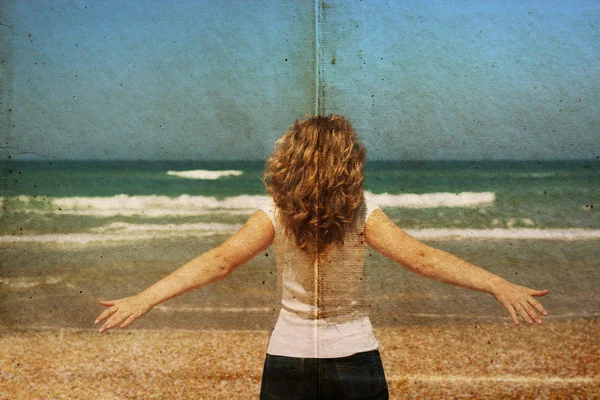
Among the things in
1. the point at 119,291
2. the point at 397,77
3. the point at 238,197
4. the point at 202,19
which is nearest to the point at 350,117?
the point at 397,77

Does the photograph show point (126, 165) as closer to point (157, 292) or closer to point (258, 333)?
point (157, 292)

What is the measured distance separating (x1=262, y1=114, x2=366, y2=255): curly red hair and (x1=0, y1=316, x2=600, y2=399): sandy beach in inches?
36.6

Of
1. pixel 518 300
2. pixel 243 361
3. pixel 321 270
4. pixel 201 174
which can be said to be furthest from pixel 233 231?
pixel 518 300

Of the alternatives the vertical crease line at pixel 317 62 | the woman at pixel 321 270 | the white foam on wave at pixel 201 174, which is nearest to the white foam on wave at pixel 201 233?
the white foam on wave at pixel 201 174

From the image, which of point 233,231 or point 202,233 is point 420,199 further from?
point 202,233

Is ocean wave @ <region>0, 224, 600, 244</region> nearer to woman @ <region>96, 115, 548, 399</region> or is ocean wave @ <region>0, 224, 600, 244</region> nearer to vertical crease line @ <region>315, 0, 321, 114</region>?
woman @ <region>96, 115, 548, 399</region>

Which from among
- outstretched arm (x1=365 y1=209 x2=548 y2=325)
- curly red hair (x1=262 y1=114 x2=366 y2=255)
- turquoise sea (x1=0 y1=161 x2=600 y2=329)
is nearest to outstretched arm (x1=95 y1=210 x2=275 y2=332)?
curly red hair (x1=262 y1=114 x2=366 y2=255)

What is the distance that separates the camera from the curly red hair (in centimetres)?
320

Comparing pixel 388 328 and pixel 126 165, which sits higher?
pixel 126 165

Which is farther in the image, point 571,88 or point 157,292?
point 571,88

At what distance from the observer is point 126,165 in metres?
3.77

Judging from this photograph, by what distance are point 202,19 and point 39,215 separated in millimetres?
1725

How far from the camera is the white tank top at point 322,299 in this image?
9.14ft

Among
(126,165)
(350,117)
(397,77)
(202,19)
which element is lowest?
(126,165)
